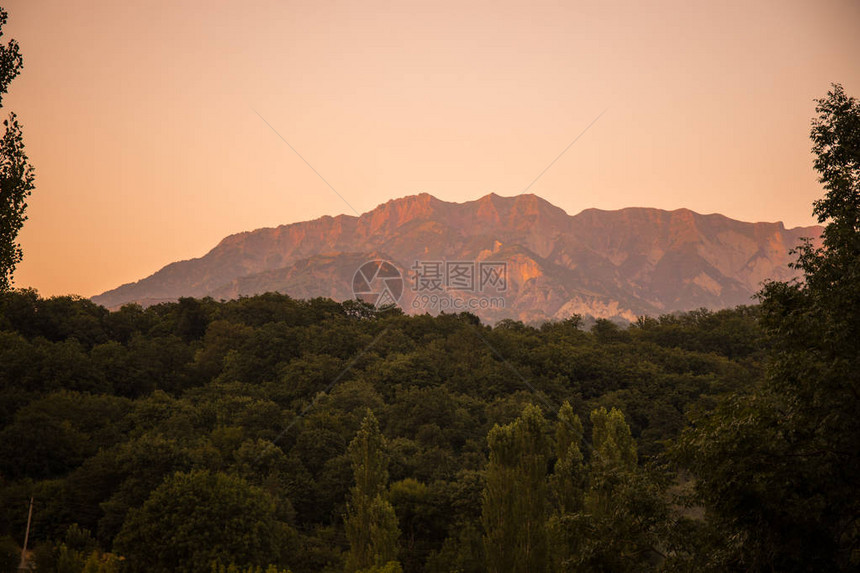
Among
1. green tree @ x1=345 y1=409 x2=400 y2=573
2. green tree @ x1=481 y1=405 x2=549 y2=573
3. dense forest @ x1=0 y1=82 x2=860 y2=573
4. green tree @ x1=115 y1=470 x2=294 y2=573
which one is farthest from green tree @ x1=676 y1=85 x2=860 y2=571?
green tree @ x1=115 y1=470 x2=294 y2=573

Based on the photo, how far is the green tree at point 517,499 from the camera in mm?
29172

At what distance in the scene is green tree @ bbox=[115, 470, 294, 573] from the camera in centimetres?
2586

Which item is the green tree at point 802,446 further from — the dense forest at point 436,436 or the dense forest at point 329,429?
the dense forest at point 329,429

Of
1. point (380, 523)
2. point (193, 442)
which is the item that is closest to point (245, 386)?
point (193, 442)

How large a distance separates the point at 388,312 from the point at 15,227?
243 feet

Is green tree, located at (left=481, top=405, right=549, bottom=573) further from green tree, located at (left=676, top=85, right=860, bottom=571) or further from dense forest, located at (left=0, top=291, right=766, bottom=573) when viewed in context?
green tree, located at (left=676, top=85, right=860, bottom=571)

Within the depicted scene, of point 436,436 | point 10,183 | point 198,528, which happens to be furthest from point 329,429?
point 10,183

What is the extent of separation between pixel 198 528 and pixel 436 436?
23.4 m

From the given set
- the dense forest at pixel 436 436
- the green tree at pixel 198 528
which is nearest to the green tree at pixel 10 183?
the dense forest at pixel 436 436

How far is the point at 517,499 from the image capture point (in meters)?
30.0

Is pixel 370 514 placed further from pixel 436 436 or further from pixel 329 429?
pixel 436 436

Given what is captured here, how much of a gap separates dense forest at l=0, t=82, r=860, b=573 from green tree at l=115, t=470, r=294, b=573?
10 cm

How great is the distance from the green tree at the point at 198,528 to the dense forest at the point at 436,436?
0.34 ft

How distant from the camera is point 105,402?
1678 inches
